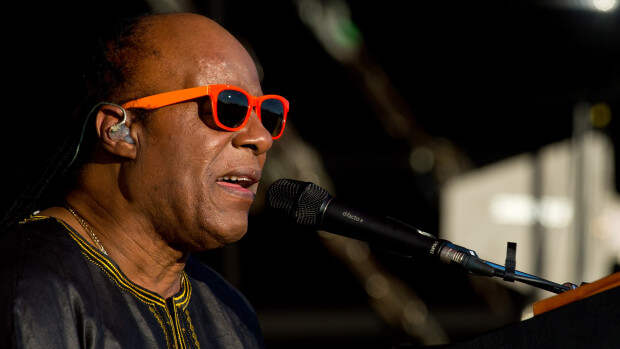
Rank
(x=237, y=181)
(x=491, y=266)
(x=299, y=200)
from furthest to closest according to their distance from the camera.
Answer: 1. (x=237, y=181)
2. (x=299, y=200)
3. (x=491, y=266)

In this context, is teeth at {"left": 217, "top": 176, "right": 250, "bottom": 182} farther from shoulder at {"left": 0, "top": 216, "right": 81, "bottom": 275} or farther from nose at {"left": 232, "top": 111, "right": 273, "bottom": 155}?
shoulder at {"left": 0, "top": 216, "right": 81, "bottom": 275}

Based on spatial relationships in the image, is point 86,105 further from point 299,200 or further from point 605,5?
point 605,5

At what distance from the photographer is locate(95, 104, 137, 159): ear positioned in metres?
1.60

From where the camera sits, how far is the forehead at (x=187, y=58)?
5.25 feet

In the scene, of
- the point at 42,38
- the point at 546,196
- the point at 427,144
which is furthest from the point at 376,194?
the point at 42,38

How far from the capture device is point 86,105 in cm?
163

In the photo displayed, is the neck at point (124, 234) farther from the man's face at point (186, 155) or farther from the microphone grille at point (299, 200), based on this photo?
the microphone grille at point (299, 200)

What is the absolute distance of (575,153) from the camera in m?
5.49

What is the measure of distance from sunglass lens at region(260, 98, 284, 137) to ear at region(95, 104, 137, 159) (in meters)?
0.37

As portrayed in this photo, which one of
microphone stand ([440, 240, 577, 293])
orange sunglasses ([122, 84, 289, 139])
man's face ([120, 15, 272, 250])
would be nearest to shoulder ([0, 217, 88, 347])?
man's face ([120, 15, 272, 250])

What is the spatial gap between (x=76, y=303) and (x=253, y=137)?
62cm


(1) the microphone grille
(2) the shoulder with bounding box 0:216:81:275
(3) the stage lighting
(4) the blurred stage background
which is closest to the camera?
(2) the shoulder with bounding box 0:216:81:275

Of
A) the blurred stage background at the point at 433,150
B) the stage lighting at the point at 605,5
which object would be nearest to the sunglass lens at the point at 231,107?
the blurred stage background at the point at 433,150

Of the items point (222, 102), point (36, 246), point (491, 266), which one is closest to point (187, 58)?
point (222, 102)
